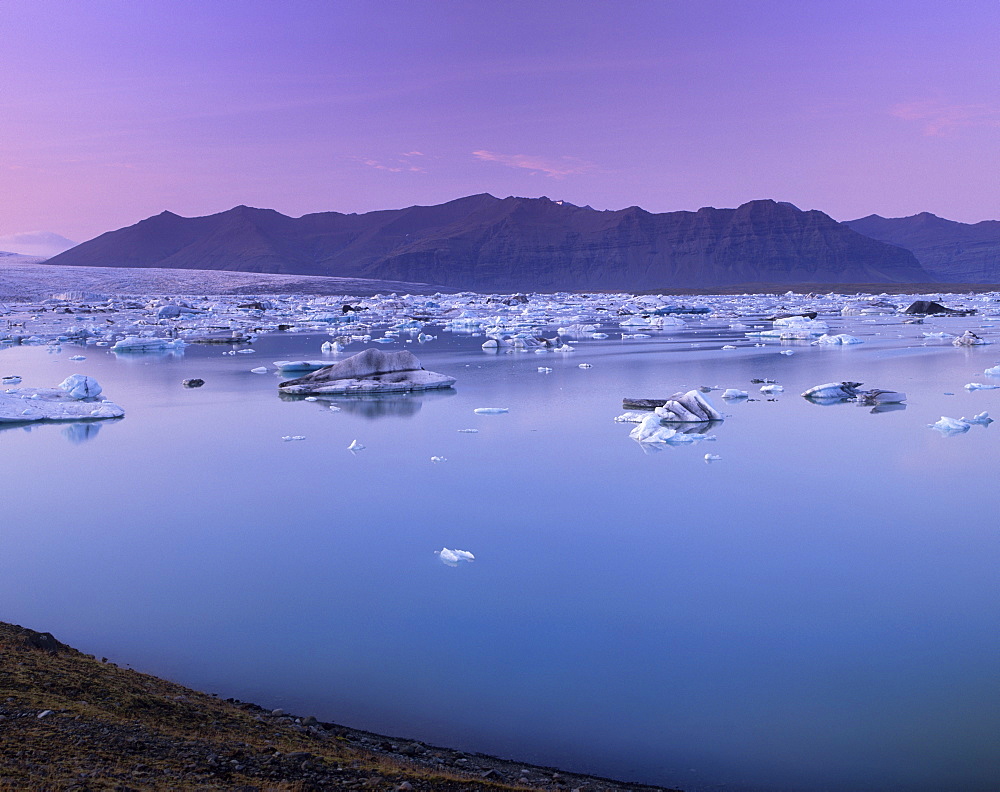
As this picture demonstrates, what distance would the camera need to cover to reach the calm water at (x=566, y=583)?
4043 millimetres

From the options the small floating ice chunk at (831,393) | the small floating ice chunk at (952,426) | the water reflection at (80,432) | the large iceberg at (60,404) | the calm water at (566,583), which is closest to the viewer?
the calm water at (566,583)

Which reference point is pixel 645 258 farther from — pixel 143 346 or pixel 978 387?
pixel 978 387

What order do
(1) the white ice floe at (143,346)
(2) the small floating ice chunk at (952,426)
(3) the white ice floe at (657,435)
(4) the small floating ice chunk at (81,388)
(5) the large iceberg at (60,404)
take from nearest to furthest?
(3) the white ice floe at (657,435)
(2) the small floating ice chunk at (952,426)
(5) the large iceberg at (60,404)
(4) the small floating ice chunk at (81,388)
(1) the white ice floe at (143,346)

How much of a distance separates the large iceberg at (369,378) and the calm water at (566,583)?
3625 mm

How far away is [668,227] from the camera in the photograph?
615 feet

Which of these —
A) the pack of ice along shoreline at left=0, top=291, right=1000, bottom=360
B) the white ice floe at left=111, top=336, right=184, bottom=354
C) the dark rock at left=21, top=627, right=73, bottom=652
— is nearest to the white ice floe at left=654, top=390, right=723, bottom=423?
the dark rock at left=21, top=627, right=73, bottom=652

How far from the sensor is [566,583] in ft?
19.1

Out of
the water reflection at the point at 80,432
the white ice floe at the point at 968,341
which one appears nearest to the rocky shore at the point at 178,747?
the water reflection at the point at 80,432

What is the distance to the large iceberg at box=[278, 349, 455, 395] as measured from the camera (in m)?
15.9

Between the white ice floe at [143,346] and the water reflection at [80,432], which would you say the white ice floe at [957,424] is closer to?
the water reflection at [80,432]

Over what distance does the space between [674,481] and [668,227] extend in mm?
186343

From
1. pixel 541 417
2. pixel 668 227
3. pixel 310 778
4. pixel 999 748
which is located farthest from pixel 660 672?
pixel 668 227

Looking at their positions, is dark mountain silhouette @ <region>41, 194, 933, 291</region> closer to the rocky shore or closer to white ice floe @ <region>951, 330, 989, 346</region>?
white ice floe @ <region>951, 330, 989, 346</region>

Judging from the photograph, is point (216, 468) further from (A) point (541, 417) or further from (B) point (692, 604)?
(B) point (692, 604)
